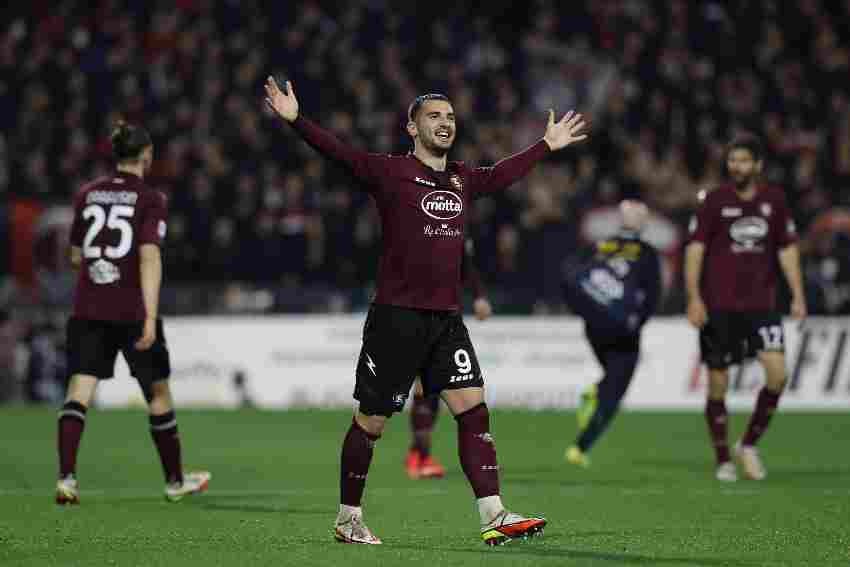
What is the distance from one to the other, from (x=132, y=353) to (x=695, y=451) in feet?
18.9

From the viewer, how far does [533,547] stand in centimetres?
787

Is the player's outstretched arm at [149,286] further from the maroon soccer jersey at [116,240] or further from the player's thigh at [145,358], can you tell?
the player's thigh at [145,358]

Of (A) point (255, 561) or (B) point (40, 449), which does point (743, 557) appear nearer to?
(A) point (255, 561)

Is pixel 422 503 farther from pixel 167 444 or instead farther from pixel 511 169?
pixel 511 169

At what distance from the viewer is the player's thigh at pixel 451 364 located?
8086mm

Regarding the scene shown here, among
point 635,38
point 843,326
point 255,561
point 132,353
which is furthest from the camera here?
point 635,38

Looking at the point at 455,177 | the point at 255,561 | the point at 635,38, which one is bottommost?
the point at 255,561

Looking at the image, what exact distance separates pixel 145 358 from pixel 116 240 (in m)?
0.76

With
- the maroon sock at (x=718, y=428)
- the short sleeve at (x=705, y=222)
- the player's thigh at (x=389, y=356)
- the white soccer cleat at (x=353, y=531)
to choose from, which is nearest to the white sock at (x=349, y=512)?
the white soccer cleat at (x=353, y=531)

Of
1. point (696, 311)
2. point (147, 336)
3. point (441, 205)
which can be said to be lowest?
point (147, 336)

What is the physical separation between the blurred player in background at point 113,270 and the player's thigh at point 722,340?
412cm

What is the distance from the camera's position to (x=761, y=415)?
12.1 m

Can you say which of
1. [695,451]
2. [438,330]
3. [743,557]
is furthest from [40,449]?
[743,557]

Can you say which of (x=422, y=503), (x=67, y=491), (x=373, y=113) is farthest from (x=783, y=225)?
(x=373, y=113)
